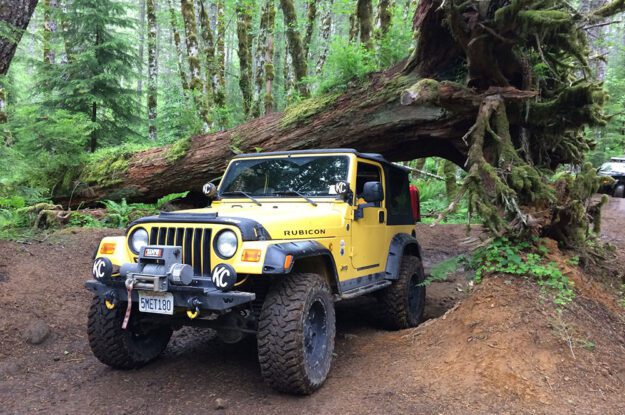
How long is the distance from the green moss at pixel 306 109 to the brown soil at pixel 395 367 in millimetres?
4048

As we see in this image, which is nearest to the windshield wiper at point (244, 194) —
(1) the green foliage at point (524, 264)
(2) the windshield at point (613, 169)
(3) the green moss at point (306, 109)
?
(1) the green foliage at point (524, 264)

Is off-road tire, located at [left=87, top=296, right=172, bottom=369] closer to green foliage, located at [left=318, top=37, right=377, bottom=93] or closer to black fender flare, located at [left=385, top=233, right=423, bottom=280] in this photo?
black fender flare, located at [left=385, top=233, right=423, bottom=280]

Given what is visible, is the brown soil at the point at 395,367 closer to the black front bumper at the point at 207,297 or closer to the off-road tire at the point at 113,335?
the off-road tire at the point at 113,335

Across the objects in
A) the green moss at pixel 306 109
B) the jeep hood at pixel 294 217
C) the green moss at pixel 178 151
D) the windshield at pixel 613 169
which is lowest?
the jeep hood at pixel 294 217

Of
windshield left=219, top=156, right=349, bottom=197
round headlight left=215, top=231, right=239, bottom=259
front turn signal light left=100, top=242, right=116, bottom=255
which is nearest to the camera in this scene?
round headlight left=215, top=231, right=239, bottom=259

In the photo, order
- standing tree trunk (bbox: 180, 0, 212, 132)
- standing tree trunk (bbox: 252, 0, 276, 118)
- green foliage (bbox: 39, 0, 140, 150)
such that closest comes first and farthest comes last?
green foliage (bbox: 39, 0, 140, 150), standing tree trunk (bbox: 180, 0, 212, 132), standing tree trunk (bbox: 252, 0, 276, 118)

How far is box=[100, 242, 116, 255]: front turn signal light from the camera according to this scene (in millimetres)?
4691

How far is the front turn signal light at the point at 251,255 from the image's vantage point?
3.95 m

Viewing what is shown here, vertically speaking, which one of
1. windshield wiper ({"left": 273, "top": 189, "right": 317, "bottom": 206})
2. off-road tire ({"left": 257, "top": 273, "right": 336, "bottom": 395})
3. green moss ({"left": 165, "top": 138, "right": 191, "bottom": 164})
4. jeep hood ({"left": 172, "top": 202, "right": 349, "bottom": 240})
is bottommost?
off-road tire ({"left": 257, "top": 273, "right": 336, "bottom": 395})

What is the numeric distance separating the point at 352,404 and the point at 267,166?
3.19m

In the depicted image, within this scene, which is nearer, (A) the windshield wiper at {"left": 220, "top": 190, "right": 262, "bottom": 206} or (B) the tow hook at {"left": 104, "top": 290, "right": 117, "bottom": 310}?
(B) the tow hook at {"left": 104, "top": 290, "right": 117, "bottom": 310}

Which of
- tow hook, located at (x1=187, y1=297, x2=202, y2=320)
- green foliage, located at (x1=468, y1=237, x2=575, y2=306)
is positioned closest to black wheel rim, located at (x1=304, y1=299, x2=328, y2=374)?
tow hook, located at (x1=187, y1=297, x2=202, y2=320)

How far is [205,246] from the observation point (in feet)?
13.7

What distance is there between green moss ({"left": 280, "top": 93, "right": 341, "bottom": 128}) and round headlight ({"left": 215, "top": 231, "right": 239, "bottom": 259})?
5.03 metres
